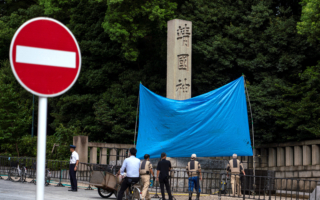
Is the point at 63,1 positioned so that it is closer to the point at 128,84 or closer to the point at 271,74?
the point at 128,84

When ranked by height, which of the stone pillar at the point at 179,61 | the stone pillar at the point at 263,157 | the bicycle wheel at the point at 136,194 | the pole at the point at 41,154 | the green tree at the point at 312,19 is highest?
the green tree at the point at 312,19

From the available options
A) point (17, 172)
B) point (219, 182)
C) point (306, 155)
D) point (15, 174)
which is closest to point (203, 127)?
point (219, 182)

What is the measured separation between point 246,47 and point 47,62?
20.5 metres

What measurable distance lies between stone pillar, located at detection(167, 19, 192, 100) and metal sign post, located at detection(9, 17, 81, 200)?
14074 millimetres

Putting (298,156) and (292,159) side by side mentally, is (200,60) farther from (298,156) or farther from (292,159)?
(298,156)

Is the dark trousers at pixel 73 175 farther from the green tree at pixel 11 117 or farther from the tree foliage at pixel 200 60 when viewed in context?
the green tree at pixel 11 117

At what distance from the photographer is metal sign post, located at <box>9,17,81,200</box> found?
320 cm

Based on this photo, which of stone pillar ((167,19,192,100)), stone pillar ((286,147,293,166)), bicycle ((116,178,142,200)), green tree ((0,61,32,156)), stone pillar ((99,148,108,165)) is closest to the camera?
bicycle ((116,178,142,200))

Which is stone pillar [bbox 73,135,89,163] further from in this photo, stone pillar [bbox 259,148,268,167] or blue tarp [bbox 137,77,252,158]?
stone pillar [bbox 259,148,268,167]

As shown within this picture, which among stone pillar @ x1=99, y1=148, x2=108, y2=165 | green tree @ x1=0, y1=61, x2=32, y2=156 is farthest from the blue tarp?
green tree @ x1=0, y1=61, x2=32, y2=156

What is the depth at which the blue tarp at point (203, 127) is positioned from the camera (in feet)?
45.4

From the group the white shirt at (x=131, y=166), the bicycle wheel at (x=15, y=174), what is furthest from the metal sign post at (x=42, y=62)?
the bicycle wheel at (x=15, y=174)

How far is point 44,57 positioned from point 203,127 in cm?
1094

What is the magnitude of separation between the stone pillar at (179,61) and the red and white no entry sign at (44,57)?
14.1 meters
